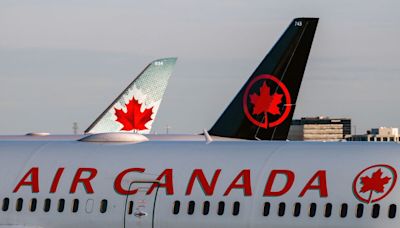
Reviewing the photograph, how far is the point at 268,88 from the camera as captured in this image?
5841cm

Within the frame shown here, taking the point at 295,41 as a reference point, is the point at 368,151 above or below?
below

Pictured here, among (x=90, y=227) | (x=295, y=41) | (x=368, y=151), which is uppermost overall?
(x=295, y=41)

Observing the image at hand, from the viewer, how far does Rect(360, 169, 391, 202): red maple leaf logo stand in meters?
31.6

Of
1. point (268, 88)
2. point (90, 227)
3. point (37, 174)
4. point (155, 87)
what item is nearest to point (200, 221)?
point (90, 227)

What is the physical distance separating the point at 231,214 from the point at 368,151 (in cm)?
394

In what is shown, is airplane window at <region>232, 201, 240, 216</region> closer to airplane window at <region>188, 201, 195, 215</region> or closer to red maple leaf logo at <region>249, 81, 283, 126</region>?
airplane window at <region>188, 201, 195, 215</region>

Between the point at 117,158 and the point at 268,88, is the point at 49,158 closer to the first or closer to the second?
the point at 117,158

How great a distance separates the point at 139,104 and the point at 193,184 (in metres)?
42.3

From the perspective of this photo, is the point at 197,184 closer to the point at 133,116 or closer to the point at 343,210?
the point at 343,210

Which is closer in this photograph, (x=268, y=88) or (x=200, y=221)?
(x=200, y=221)

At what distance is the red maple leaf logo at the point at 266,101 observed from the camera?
5762 cm

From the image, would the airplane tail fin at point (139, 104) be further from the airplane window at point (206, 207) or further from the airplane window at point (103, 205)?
Result: the airplane window at point (206, 207)

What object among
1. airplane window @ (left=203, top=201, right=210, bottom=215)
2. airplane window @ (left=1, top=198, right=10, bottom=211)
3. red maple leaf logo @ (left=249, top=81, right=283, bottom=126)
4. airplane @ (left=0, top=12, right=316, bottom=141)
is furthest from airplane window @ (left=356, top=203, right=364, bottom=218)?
red maple leaf logo @ (left=249, top=81, right=283, bottom=126)

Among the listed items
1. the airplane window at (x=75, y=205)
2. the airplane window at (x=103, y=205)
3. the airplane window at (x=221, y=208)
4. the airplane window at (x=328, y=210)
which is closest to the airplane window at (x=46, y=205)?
the airplane window at (x=75, y=205)
